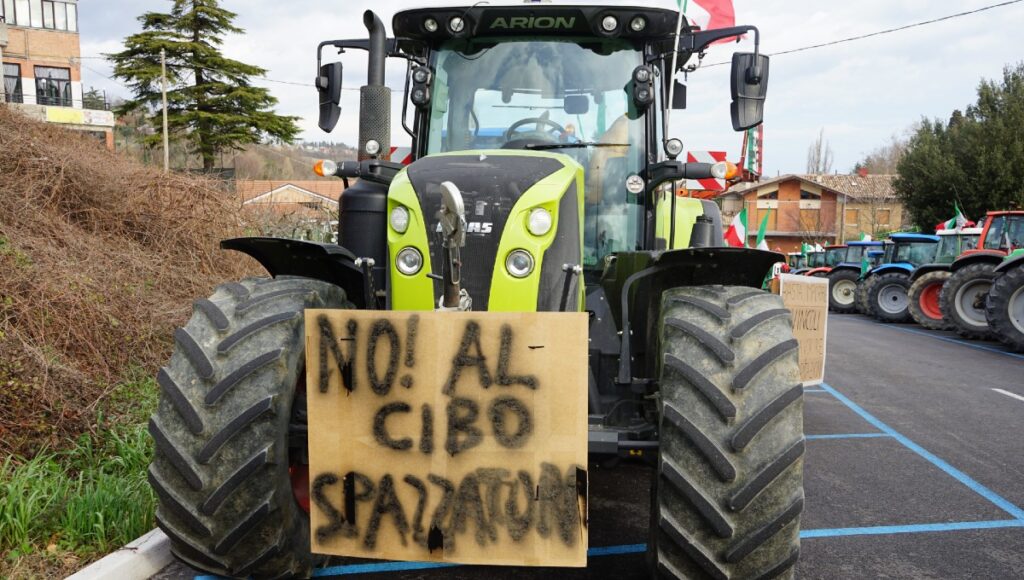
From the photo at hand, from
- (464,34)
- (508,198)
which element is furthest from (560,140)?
(508,198)

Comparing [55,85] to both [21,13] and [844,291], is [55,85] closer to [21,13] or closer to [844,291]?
[21,13]

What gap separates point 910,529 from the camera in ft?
15.2

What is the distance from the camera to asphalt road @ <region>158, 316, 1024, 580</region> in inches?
156

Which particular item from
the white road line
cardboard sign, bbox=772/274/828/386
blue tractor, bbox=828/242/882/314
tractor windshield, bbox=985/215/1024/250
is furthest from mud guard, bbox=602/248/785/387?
blue tractor, bbox=828/242/882/314

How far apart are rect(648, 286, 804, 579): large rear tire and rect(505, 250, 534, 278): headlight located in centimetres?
72

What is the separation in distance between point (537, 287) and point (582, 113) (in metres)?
1.42

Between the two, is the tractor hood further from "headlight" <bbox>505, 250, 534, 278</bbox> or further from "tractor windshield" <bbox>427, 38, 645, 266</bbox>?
"tractor windshield" <bbox>427, 38, 645, 266</bbox>

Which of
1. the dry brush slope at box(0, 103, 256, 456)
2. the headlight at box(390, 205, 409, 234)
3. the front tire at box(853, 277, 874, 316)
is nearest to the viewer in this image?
the headlight at box(390, 205, 409, 234)

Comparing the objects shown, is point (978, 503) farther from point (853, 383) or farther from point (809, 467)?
point (853, 383)

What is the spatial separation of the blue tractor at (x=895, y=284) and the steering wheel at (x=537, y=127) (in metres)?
18.1

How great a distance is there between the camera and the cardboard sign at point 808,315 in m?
6.70

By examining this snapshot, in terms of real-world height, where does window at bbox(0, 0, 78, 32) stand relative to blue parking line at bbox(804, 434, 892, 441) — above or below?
above

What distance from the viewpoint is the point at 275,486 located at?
→ 2893 mm

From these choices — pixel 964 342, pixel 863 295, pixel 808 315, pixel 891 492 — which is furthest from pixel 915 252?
pixel 891 492
